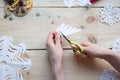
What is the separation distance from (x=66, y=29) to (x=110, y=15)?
0.54 ft

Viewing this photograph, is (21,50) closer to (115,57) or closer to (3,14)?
(3,14)

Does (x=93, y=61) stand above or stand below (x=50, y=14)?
below

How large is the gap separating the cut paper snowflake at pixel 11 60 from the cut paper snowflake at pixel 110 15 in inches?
11.8

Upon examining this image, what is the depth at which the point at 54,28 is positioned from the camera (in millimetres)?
1039

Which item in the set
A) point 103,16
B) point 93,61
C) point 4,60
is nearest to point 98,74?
point 93,61

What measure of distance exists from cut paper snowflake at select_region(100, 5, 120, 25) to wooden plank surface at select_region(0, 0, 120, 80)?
0.05 feet

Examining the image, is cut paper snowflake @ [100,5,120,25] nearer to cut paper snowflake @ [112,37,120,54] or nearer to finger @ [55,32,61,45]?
cut paper snowflake @ [112,37,120,54]

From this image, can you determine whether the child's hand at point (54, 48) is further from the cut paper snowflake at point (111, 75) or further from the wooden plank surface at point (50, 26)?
the cut paper snowflake at point (111, 75)

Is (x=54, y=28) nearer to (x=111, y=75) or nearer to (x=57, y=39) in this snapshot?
(x=57, y=39)

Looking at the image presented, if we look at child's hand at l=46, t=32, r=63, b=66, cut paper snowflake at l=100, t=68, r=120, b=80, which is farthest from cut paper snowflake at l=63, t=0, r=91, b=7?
cut paper snowflake at l=100, t=68, r=120, b=80

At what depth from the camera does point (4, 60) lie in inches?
39.4

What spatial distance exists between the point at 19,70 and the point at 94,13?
0.33 m

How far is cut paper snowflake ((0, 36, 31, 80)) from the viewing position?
3.24 ft

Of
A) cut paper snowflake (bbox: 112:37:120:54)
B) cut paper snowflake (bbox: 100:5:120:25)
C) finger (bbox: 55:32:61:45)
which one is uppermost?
cut paper snowflake (bbox: 100:5:120:25)
